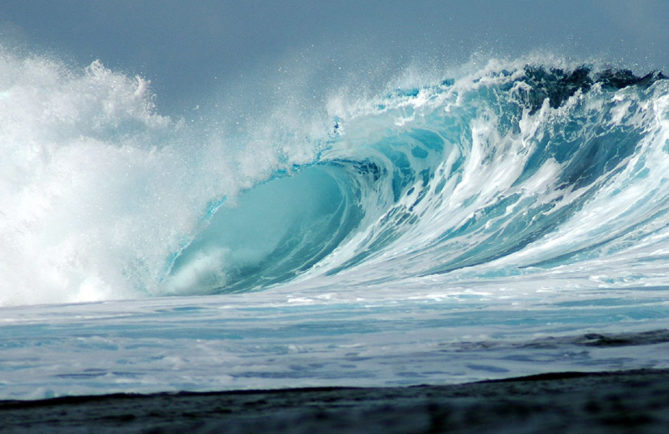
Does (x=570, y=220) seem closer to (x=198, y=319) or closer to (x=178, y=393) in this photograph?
(x=198, y=319)

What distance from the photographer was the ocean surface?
122 inches

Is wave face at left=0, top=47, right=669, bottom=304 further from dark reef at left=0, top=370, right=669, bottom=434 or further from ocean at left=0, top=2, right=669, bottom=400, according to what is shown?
dark reef at left=0, top=370, right=669, bottom=434

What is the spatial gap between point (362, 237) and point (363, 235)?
0.07 m

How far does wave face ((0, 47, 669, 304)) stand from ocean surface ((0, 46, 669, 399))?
0.03 meters

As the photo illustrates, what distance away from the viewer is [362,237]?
9.83 m

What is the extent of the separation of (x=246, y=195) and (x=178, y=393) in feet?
28.7

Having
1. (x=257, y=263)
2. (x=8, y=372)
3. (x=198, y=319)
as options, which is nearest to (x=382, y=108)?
(x=257, y=263)

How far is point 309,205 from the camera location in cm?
1108

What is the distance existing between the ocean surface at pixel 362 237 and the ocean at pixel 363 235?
27 millimetres

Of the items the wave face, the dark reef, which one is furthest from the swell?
the dark reef

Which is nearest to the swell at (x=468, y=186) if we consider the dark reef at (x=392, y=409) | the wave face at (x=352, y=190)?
the wave face at (x=352, y=190)

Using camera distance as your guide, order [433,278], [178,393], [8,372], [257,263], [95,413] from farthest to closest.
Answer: [257,263]
[433,278]
[8,372]
[178,393]
[95,413]

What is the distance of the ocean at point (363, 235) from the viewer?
3.15 metres

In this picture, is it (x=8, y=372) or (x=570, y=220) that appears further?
(x=570, y=220)
